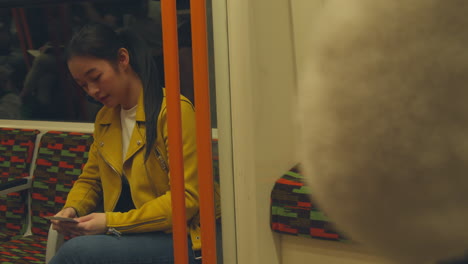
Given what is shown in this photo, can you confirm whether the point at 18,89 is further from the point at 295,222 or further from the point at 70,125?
the point at 295,222

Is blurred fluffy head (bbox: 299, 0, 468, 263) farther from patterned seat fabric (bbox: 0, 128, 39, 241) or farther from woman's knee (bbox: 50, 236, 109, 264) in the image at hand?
patterned seat fabric (bbox: 0, 128, 39, 241)

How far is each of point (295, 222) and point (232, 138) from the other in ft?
1.17

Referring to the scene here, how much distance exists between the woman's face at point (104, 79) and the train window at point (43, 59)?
1134mm

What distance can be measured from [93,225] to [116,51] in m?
0.60

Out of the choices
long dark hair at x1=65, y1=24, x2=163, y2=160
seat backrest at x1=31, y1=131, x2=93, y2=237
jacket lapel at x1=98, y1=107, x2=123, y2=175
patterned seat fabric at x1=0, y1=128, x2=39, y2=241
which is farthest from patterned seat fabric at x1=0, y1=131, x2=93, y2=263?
long dark hair at x1=65, y1=24, x2=163, y2=160

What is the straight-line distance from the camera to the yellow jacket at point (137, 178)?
1.44 m

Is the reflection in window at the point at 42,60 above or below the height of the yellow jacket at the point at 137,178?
above

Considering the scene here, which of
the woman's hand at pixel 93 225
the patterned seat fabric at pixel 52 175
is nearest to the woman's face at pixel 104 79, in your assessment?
the woman's hand at pixel 93 225

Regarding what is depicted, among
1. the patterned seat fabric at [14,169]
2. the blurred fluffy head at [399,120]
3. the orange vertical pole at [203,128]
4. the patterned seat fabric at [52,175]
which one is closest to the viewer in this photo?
the blurred fluffy head at [399,120]

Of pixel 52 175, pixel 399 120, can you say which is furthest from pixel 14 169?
pixel 399 120

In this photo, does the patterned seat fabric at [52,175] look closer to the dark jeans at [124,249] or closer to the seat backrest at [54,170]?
the seat backrest at [54,170]

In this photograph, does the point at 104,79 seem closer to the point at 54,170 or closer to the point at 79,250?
the point at 79,250

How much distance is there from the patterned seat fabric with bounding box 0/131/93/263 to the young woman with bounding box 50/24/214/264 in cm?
77

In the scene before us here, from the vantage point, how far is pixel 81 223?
1.70 metres
